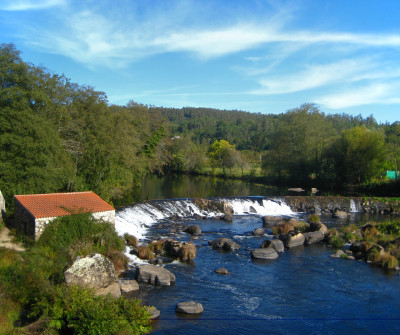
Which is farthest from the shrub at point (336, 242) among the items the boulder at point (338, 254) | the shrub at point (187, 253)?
the shrub at point (187, 253)

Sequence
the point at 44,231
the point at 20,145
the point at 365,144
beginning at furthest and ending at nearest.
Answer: the point at 365,144 < the point at 20,145 < the point at 44,231

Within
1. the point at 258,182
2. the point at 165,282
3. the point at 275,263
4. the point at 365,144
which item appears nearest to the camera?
the point at 165,282

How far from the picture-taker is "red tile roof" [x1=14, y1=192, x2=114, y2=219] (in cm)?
1822

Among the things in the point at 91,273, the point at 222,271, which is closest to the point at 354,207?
the point at 222,271

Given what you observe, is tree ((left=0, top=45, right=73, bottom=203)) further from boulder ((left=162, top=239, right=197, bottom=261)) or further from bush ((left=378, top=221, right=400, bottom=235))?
bush ((left=378, top=221, right=400, bottom=235))

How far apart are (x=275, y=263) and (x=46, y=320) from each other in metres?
12.3

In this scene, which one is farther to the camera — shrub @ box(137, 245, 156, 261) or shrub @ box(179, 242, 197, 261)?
shrub @ box(179, 242, 197, 261)

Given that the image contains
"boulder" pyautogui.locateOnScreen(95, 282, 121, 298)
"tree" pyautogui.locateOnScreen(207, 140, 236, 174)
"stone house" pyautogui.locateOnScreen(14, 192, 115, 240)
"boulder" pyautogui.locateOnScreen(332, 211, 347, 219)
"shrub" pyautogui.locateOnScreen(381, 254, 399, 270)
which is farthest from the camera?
"tree" pyautogui.locateOnScreen(207, 140, 236, 174)

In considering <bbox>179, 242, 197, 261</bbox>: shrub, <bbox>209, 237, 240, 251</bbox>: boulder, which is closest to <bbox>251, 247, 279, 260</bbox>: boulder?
<bbox>209, 237, 240, 251</bbox>: boulder

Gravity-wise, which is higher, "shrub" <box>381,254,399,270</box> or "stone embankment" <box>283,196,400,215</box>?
"stone embankment" <box>283,196,400,215</box>

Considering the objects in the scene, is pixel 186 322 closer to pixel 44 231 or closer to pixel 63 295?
pixel 63 295

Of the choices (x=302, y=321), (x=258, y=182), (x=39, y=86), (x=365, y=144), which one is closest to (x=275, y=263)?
(x=302, y=321)

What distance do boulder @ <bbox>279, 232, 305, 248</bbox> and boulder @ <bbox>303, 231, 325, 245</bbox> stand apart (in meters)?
0.35

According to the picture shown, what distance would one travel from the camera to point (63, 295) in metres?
12.1
